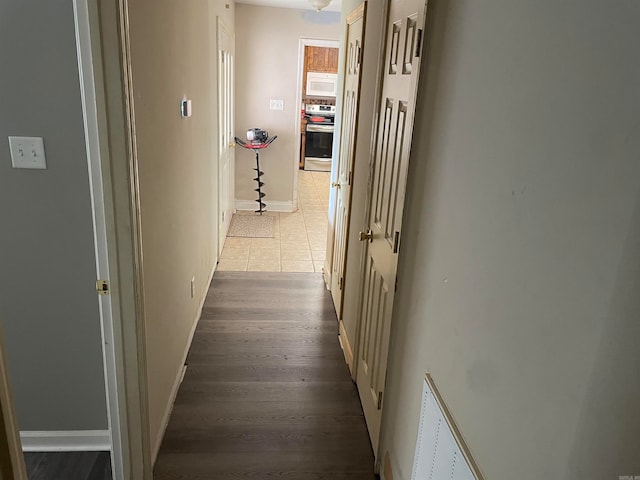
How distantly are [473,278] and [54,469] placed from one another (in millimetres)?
1920

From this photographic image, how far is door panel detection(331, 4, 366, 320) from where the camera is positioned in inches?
119

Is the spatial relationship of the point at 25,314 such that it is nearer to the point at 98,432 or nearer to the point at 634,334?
the point at 98,432

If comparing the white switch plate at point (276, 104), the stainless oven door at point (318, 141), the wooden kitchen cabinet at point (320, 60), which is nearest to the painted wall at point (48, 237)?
the white switch plate at point (276, 104)

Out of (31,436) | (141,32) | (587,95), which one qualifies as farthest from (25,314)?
(587,95)

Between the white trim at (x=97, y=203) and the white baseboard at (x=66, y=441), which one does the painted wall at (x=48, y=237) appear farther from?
the white trim at (x=97, y=203)

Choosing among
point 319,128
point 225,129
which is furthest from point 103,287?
point 319,128

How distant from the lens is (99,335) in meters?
2.02

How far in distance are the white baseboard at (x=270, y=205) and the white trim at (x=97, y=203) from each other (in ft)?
14.7

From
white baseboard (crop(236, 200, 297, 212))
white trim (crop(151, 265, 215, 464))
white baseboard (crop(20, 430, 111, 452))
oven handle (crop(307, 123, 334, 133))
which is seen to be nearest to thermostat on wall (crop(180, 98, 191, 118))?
white trim (crop(151, 265, 215, 464))

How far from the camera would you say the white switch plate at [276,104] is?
5855 mm

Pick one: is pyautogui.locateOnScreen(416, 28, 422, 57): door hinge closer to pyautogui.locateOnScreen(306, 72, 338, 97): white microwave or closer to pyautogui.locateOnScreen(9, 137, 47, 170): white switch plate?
pyautogui.locateOnScreen(9, 137, 47, 170): white switch plate

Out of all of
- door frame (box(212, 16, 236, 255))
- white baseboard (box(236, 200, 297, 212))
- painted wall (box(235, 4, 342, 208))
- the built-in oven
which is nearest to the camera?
door frame (box(212, 16, 236, 255))

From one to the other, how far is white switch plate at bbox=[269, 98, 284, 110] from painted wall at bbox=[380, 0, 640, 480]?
4486 millimetres

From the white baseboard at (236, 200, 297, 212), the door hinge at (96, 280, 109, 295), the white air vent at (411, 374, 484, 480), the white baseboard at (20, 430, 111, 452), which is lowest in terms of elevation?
the white baseboard at (20, 430, 111, 452)
